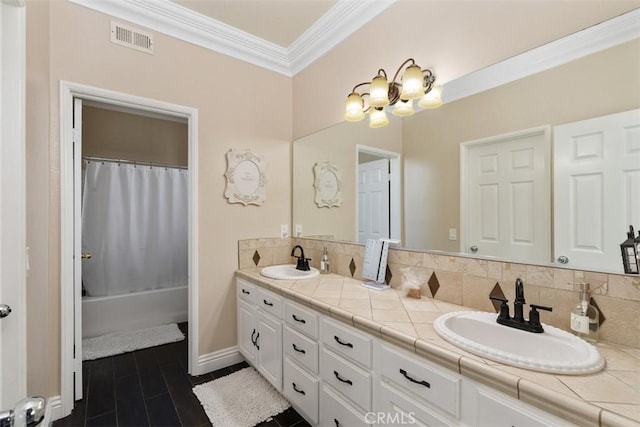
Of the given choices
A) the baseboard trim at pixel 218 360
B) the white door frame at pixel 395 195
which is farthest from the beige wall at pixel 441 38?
the baseboard trim at pixel 218 360

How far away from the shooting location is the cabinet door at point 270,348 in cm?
188

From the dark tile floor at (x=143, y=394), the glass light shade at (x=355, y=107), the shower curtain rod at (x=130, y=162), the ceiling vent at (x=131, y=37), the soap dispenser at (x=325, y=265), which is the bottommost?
the dark tile floor at (x=143, y=394)

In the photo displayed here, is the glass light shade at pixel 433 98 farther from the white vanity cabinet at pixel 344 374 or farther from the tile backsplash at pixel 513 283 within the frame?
the white vanity cabinet at pixel 344 374

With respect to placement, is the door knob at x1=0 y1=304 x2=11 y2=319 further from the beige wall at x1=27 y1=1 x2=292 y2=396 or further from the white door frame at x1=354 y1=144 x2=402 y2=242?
the white door frame at x1=354 y1=144 x2=402 y2=242

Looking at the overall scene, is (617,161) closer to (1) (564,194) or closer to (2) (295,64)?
(1) (564,194)

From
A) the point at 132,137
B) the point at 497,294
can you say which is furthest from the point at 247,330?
the point at 132,137

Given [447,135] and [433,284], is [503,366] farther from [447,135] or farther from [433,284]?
[447,135]

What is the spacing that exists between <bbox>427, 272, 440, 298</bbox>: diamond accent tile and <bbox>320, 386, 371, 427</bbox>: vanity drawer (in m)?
0.72

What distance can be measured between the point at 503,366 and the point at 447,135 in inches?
47.2

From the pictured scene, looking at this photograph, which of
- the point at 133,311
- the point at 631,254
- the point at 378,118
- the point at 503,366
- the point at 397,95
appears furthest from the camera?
the point at 133,311

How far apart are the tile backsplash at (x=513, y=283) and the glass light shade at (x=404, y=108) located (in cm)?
86

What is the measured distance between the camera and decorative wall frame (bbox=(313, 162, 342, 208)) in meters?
2.48

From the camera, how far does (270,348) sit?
198cm

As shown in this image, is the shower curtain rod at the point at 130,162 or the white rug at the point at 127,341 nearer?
the white rug at the point at 127,341
